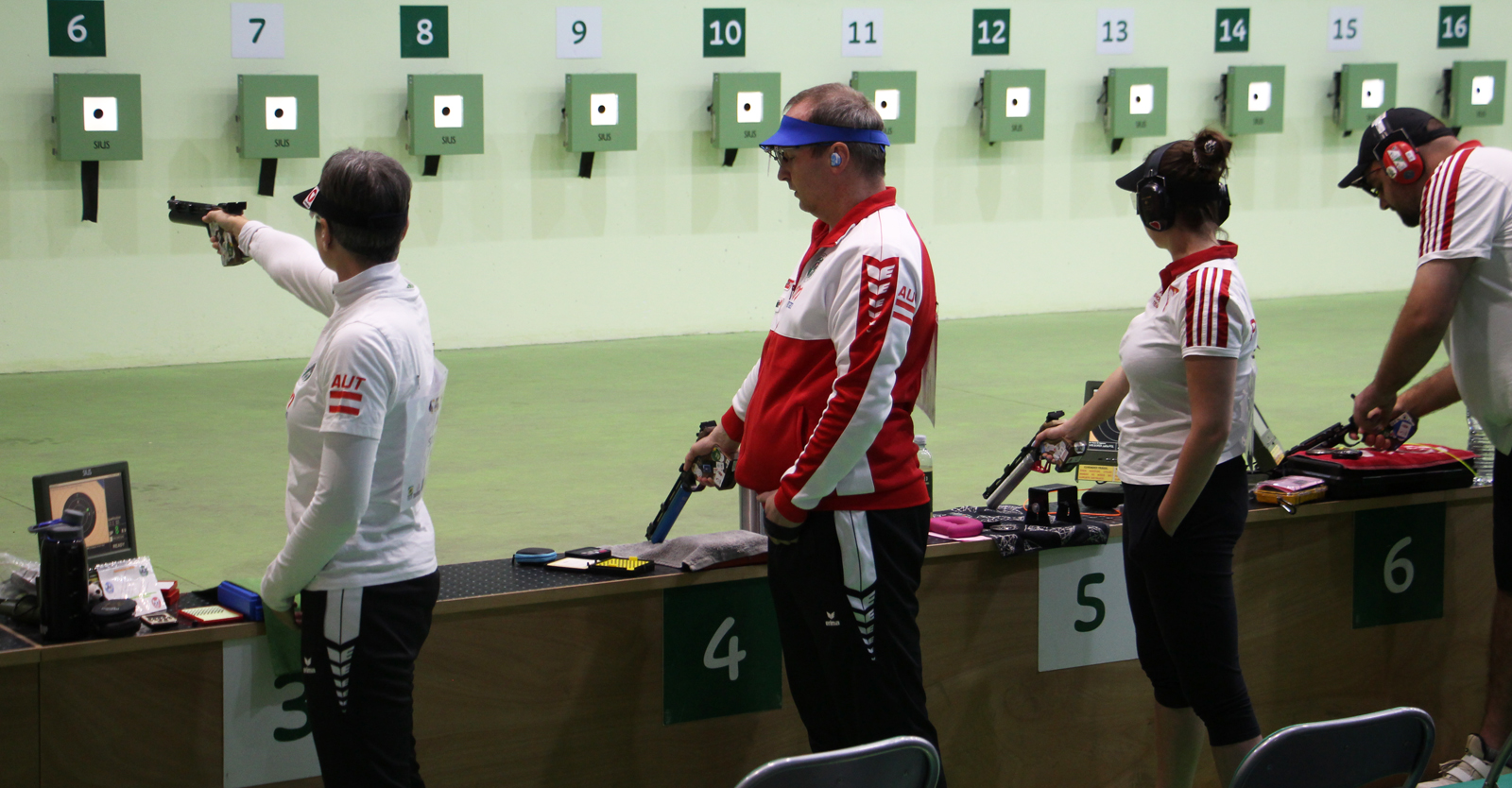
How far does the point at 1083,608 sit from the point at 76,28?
581 centimetres

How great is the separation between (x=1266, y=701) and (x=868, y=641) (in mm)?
1187

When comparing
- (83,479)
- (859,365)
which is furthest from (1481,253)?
(83,479)

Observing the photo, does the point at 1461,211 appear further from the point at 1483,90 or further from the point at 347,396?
the point at 1483,90

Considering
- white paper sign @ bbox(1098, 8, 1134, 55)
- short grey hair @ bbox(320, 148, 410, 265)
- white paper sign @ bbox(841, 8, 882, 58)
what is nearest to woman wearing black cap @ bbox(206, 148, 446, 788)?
short grey hair @ bbox(320, 148, 410, 265)

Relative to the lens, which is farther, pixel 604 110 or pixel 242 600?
pixel 604 110

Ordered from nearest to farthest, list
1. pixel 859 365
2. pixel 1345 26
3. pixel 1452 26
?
1. pixel 859 365
2. pixel 1345 26
3. pixel 1452 26

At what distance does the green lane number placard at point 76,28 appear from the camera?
6.57m

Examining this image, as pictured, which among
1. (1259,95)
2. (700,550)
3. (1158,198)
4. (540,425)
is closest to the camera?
(1158,198)

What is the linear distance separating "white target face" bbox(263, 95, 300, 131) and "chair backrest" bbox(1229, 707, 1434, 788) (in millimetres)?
6205

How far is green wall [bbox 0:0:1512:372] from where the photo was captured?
22.5 feet

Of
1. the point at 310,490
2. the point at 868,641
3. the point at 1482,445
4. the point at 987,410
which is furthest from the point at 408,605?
the point at 987,410

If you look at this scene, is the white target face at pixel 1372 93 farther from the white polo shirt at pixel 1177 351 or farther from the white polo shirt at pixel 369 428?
the white polo shirt at pixel 369 428

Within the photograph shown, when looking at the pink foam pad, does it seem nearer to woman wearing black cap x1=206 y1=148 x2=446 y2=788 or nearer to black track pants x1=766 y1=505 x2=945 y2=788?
black track pants x1=766 y1=505 x2=945 y2=788

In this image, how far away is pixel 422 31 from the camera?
290 inches
